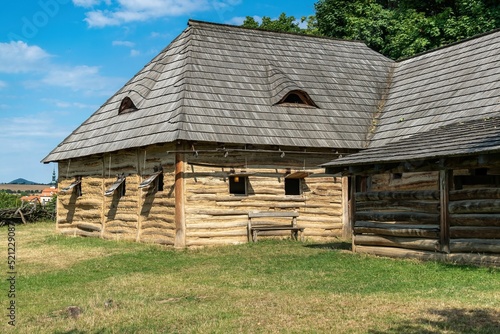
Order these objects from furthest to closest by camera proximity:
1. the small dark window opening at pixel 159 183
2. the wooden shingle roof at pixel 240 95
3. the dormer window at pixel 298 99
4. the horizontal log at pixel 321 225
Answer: the dormer window at pixel 298 99 < the horizontal log at pixel 321 225 < the small dark window opening at pixel 159 183 < the wooden shingle roof at pixel 240 95

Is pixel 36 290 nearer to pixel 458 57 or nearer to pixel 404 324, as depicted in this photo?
pixel 404 324

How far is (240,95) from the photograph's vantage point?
21750mm

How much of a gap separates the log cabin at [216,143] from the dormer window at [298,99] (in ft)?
0.12

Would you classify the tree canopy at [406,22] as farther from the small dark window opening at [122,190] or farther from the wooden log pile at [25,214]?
the wooden log pile at [25,214]

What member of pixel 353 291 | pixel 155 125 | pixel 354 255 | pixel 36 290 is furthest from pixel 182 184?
pixel 353 291

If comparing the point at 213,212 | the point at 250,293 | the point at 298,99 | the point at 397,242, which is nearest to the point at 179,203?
the point at 213,212

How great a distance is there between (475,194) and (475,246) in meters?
1.08

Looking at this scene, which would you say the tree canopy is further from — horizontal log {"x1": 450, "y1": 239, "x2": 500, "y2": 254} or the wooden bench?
horizontal log {"x1": 450, "y1": 239, "x2": 500, "y2": 254}

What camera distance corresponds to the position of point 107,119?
24.2m

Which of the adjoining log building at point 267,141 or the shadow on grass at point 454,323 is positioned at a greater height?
the adjoining log building at point 267,141

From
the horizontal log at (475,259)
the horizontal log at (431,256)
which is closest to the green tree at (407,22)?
the horizontal log at (431,256)

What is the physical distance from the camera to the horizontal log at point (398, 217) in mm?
14820

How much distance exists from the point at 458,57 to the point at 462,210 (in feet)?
36.9

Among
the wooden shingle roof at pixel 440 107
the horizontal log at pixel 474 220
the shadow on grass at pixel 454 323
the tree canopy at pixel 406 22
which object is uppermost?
the tree canopy at pixel 406 22
